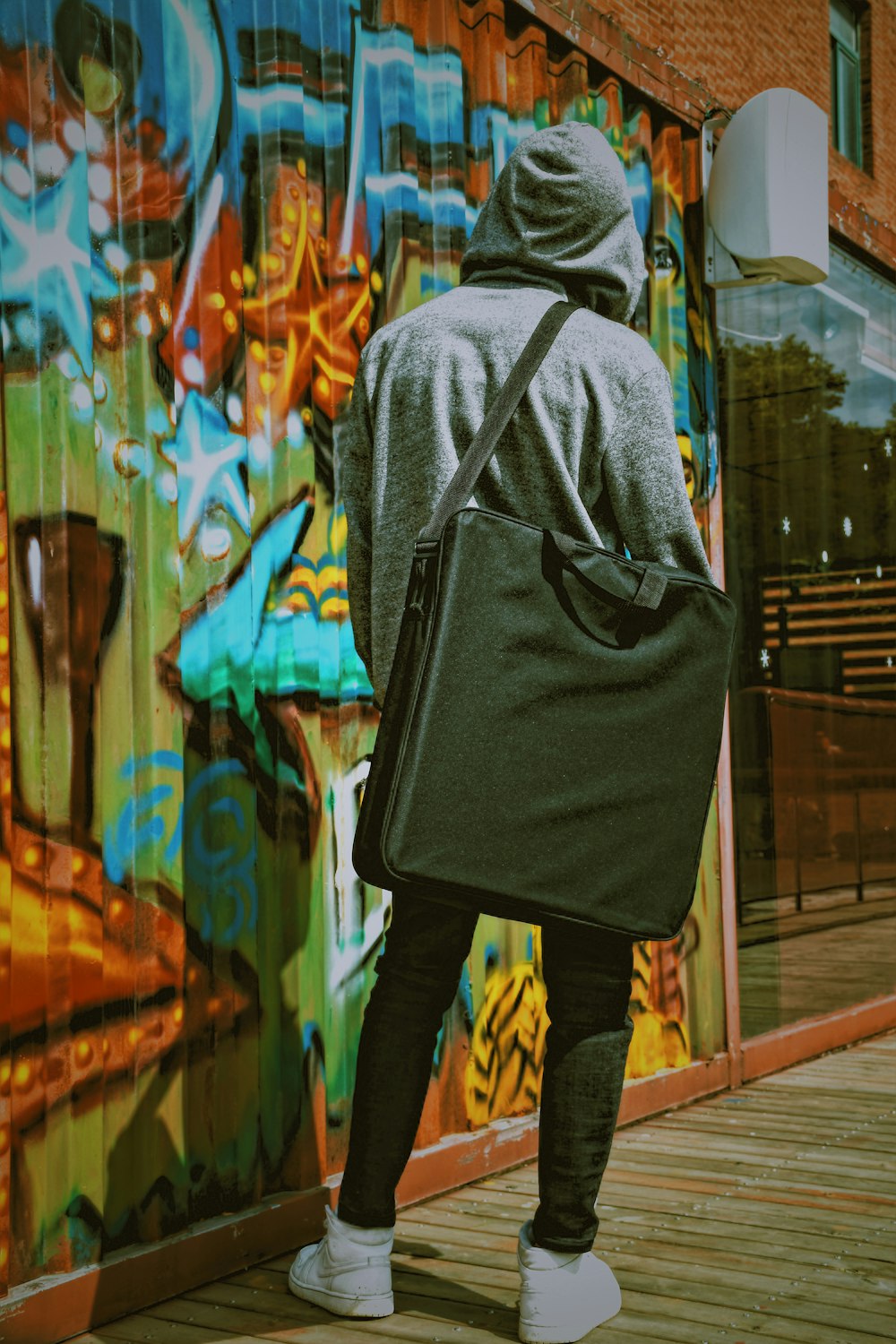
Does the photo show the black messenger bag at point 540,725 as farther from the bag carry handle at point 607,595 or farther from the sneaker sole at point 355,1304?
the sneaker sole at point 355,1304

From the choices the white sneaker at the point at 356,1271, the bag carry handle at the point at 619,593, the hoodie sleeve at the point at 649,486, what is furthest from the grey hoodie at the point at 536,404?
the white sneaker at the point at 356,1271

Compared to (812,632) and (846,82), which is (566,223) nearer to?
(812,632)

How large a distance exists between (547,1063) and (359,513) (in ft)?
3.39

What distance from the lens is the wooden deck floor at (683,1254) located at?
254 centimetres

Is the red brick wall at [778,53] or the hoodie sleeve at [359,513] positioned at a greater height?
the red brick wall at [778,53]

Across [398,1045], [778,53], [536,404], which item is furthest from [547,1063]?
[778,53]

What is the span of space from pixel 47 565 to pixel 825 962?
3.92 meters

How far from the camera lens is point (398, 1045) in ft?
8.14

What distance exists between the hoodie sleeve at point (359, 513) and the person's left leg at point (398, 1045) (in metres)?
0.49

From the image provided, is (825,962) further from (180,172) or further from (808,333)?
(180,172)

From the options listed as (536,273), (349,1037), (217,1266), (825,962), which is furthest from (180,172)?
(825,962)

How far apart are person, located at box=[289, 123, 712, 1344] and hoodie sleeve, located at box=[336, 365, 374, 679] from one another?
0.23ft

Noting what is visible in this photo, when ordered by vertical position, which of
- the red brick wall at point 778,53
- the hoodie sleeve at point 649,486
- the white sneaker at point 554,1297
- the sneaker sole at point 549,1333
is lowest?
the sneaker sole at point 549,1333

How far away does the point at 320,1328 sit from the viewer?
99.5 inches
